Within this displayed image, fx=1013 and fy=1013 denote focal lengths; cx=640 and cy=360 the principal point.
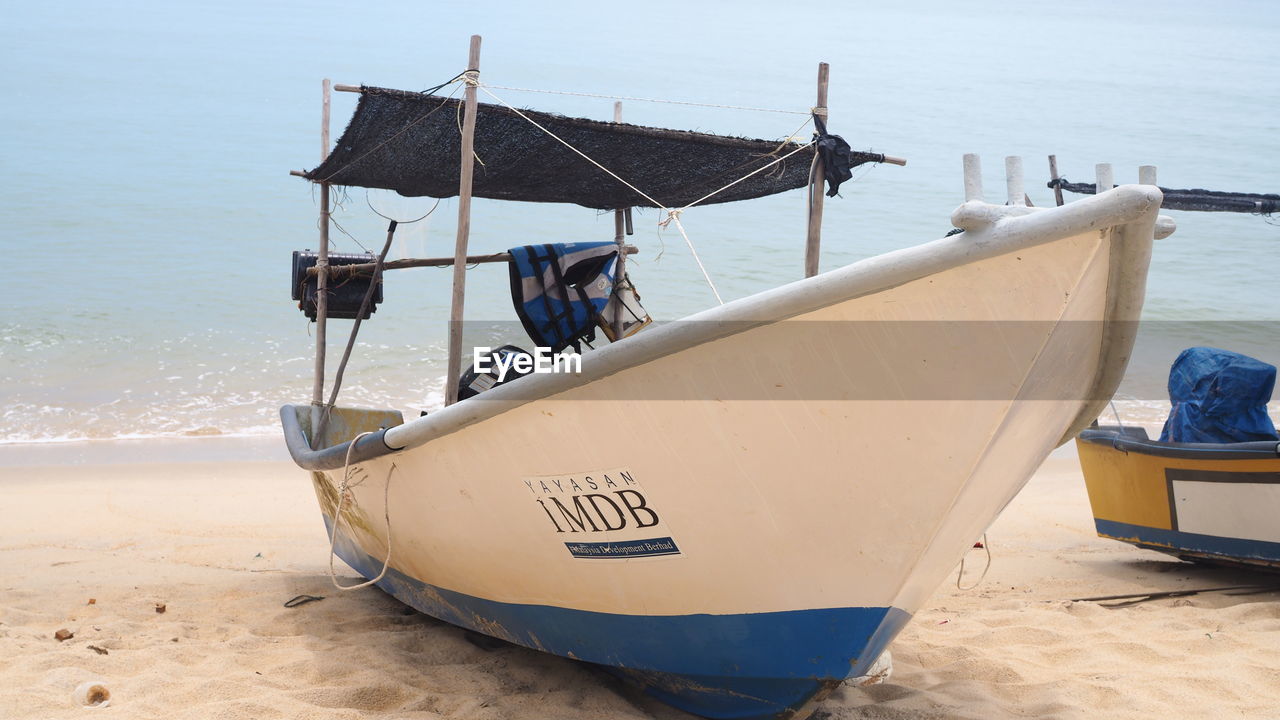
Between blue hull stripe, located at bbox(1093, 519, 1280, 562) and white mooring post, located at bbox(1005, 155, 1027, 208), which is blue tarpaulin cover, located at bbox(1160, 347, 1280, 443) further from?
white mooring post, located at bbox(1005, 155, 1027, 208)

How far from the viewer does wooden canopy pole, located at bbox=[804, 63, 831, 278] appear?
423cm

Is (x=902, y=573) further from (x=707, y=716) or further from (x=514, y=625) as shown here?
(x=514, y=625)

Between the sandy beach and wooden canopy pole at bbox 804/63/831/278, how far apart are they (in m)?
1.59

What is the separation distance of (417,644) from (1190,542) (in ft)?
12.0

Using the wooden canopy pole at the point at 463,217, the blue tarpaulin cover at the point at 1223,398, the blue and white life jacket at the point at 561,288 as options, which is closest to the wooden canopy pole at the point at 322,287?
the blue and white life jacket at the point at 561,288

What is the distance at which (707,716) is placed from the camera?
3.16 metres

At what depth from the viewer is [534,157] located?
4520 millimetres

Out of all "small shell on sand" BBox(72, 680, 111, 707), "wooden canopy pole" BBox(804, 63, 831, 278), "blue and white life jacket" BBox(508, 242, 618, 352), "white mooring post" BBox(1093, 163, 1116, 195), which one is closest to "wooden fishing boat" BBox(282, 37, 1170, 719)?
"wooden canopy pole" BBox(804, 63, 831, 278)

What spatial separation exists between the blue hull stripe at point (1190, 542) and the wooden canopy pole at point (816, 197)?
92.4 inches

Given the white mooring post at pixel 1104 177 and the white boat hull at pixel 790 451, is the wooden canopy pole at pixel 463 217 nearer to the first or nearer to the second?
the white boat hull at pixel 790 451

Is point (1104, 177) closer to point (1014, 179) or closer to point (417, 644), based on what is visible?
point (1014, 179)

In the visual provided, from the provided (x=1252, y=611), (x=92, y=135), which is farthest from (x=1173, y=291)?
(x=92, y=135)

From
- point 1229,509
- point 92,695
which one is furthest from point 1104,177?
point 92,695

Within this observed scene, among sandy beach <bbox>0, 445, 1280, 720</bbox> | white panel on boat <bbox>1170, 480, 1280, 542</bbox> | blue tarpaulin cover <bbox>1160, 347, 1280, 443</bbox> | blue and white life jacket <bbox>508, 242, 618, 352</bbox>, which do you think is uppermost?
blue and white life jacket <bbox>508, 242, 618, 352</bbox>
